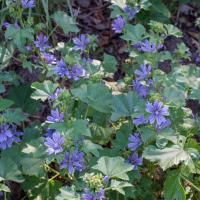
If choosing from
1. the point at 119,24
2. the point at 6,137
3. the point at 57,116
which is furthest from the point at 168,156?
the point at 119,24

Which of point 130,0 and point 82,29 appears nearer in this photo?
point 130,0

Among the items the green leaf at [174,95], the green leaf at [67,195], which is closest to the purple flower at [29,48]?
the green leaf at [174,95]

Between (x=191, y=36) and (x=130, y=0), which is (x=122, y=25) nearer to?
(x=130, y=0)

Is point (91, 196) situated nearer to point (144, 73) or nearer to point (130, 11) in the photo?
point (144, 73)

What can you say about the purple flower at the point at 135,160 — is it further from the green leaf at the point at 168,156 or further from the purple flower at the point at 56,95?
the purple flower at the point at 56,95

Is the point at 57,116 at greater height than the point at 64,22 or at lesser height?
lesser

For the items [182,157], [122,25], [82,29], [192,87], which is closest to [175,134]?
[182,157]

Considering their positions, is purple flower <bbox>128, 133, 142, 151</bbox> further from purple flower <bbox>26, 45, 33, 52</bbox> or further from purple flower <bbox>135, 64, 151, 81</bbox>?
purple flower <bbox>26, 45, 33, 52</bbox>
